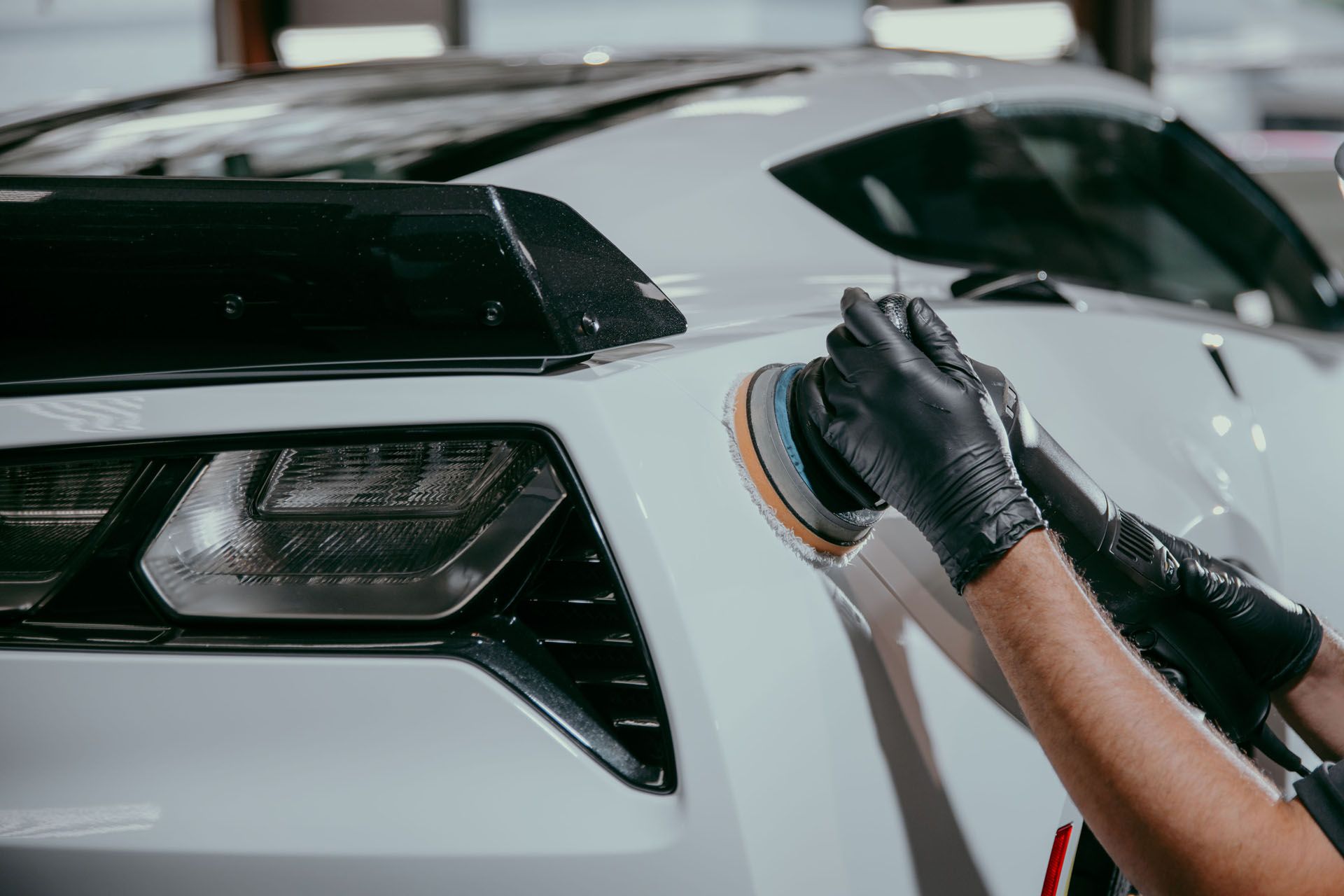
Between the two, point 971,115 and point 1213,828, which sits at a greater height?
point 971,115

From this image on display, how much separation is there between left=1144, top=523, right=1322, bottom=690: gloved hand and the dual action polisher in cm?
2

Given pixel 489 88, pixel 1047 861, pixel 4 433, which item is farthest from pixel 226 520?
pixel 489 88

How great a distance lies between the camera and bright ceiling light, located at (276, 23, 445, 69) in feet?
26.6

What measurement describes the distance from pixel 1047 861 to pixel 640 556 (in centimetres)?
51

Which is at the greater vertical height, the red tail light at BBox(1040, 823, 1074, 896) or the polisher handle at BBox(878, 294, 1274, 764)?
the polisher handle at BBox(878, 294, 1274, 764)

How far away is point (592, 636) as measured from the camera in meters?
0.87

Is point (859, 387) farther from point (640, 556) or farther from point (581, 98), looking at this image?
point (581, 98)

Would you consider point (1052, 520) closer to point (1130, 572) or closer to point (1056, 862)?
point (1130, 572)

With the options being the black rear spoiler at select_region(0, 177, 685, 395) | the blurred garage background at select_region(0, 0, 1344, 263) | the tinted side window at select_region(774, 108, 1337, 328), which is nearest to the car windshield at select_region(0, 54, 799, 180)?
the tinted side window at select_region(774, 108, 1337, 328)

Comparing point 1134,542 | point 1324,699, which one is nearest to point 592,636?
point 1134,542

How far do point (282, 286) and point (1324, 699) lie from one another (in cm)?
122

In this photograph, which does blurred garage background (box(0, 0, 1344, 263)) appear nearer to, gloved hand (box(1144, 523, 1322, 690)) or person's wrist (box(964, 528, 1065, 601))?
gloved hand (box(1144, 523, 1322, 690))

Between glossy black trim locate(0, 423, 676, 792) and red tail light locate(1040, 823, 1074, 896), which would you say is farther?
red tail light locate(1040, 823, 1074, 896)

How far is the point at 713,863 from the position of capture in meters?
0.80
